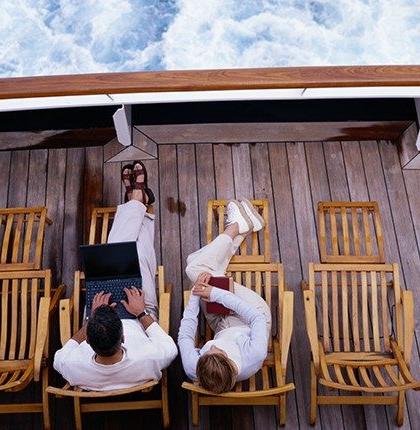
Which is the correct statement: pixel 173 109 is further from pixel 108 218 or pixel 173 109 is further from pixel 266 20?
pixel 266 20

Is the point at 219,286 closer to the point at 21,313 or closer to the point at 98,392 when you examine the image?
the point at 98,392

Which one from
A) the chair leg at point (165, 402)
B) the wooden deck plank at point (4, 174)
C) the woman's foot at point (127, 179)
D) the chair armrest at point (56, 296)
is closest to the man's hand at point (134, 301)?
the chair leg at point (165, 402)

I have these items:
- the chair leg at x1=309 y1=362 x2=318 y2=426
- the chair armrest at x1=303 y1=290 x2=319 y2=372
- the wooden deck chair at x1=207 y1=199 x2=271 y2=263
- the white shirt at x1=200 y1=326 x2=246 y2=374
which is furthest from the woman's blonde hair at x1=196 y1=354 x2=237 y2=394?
the wooden deck chair at x1=207 y1=199 x2=271 y2=263

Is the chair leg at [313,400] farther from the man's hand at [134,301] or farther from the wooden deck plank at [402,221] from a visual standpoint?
the man's hand at [134,301]

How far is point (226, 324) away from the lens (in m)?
2.67

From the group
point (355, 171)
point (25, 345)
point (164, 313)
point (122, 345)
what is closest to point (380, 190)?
point (355, 171)

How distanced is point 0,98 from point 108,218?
0.85 metres

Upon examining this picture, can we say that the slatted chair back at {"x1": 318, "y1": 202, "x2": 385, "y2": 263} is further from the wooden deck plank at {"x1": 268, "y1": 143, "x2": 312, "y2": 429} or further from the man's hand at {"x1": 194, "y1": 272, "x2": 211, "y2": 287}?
the man's hand at {"x1": 194, "y1": 272, "x2": 211, "y2": 287}

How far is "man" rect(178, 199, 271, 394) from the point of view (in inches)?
89.0

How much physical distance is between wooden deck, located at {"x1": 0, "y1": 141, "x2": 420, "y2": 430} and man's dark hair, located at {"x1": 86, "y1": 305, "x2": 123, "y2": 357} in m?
0.96

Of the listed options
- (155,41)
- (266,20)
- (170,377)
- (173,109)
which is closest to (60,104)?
(173,109)

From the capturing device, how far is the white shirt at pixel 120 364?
2.33 metres

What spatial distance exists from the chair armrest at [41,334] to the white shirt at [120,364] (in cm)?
16

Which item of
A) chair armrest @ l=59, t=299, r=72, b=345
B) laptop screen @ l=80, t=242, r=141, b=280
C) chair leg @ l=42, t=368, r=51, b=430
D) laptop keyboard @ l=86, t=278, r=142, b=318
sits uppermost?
laptop screen @ l=80, t=242, r=141, b=280
